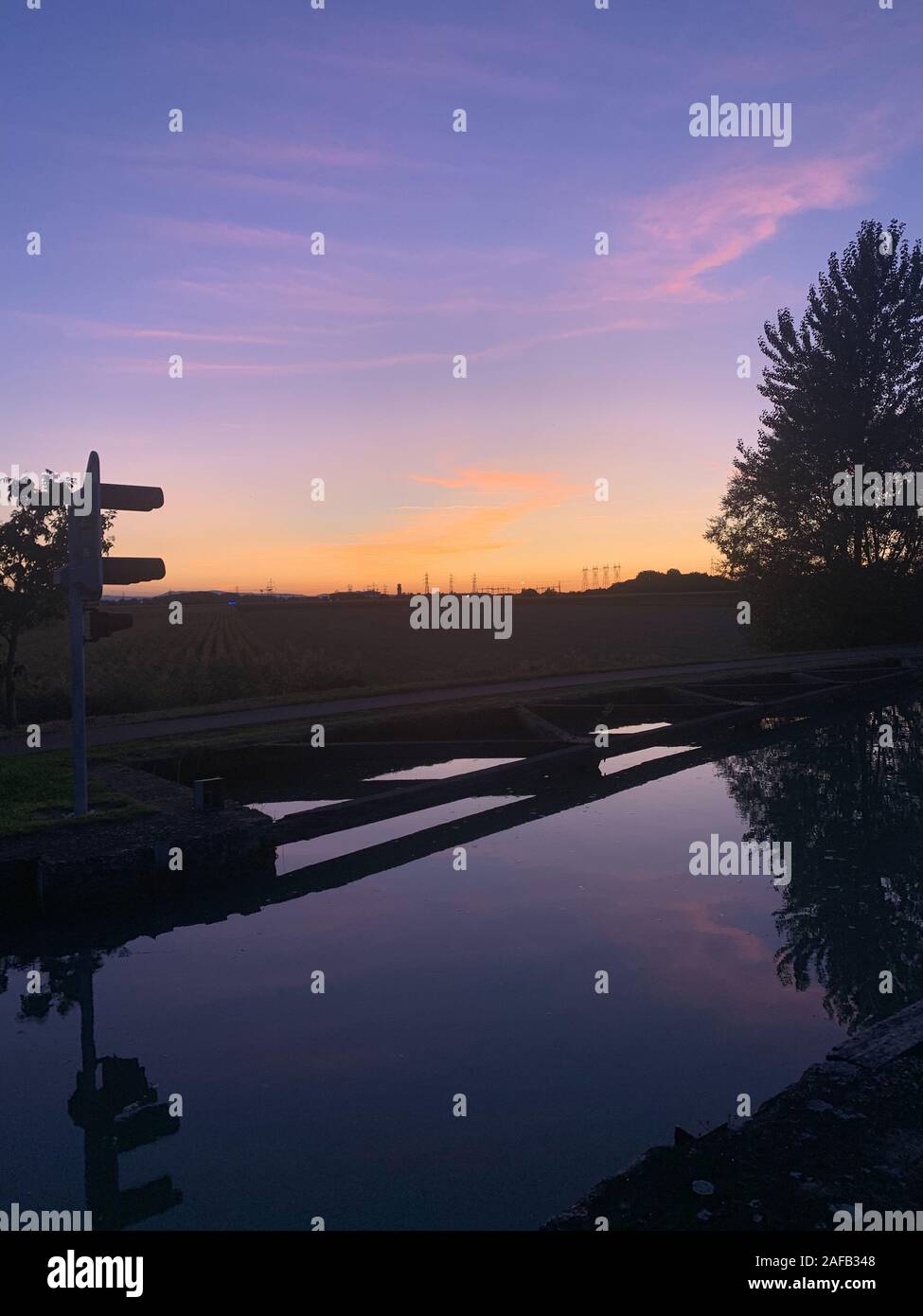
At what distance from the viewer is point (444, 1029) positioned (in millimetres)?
6316

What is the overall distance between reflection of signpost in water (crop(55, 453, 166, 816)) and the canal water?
273 cm

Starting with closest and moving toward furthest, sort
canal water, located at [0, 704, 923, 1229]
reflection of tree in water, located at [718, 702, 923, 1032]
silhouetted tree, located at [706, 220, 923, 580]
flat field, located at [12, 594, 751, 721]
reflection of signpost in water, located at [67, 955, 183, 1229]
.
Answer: reflection of signpost in water, located at [67, 955, 183, 1229] < canal water, located at [0, 704, 923, 1229] < reflection of tree in water, located at [718, 702, 923, 1032] < flat field, located at [12, 594, 751, 721] < silhouetted tree, located at [706, 220, 923, 580]

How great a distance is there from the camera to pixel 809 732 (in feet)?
65.4

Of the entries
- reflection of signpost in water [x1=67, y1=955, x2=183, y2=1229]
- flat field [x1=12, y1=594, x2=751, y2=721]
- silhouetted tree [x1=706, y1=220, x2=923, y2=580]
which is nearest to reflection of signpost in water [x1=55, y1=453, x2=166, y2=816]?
reflection of signpost in water [x1=67, y1=955, x2=183, y2=1229]

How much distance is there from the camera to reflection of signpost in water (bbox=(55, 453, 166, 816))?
9.68 meters

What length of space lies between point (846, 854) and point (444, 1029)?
627 cm

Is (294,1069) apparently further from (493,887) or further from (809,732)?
(809,732)

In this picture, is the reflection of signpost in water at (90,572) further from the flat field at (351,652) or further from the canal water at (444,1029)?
the flat field at (351,652)

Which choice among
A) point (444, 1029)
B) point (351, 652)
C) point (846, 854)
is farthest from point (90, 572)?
point (351, 652)

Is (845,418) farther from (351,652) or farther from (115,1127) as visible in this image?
(115,1127)

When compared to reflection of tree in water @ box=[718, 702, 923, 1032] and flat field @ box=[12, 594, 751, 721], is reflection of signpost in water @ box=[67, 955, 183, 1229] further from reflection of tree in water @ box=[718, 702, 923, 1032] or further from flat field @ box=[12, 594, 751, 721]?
flat field @ box=[12, 594, 751, 721]

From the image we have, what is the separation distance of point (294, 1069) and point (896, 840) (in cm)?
824

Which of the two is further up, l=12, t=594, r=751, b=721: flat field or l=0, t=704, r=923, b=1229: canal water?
l=12, t=594, r=751, b=721: flat field

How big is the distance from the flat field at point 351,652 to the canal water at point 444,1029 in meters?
13.2
